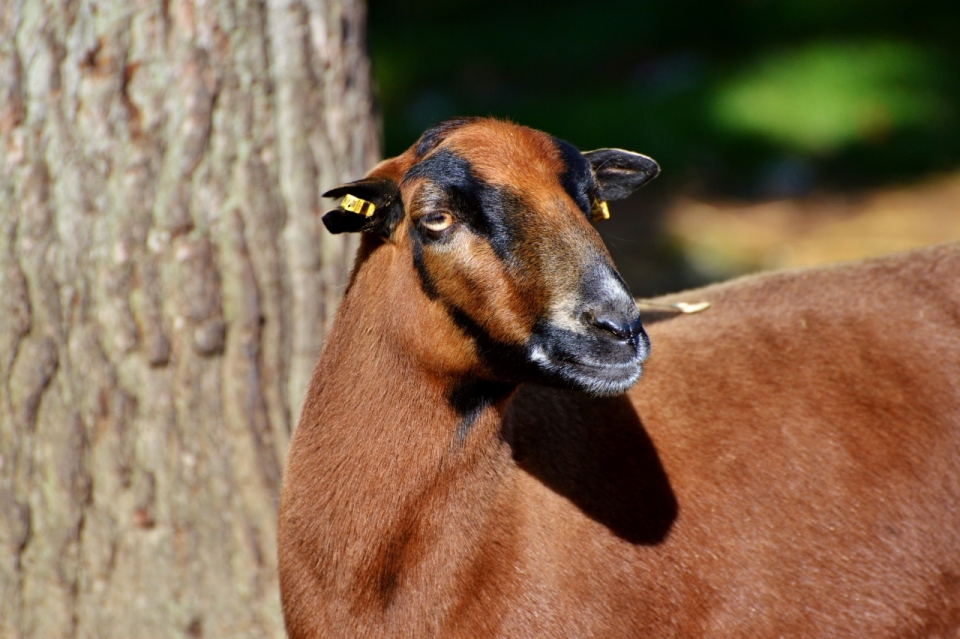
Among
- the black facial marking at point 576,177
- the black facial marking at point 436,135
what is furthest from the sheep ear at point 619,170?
the black facial marking at point 436,135

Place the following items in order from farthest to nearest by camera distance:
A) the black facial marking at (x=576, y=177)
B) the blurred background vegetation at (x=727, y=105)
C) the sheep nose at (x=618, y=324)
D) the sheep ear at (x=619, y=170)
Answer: the blurred background vegetation at (x=727, y=105) → the sheep ear at (x=619, y=170) → the black facial marking at (x=576, y=177) → the sheep nose at (x=618, y=324)

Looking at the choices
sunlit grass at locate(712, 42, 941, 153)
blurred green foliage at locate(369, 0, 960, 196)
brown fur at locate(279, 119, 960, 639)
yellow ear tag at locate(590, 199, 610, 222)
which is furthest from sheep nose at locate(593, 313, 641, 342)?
sunlit grass at locate(712, 42, 941, 153)

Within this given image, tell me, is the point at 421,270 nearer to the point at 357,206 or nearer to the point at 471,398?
the point at 357,206

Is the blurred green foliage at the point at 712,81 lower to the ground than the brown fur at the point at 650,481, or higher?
lower

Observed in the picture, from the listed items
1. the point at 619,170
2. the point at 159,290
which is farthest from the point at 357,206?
the point at 159,290

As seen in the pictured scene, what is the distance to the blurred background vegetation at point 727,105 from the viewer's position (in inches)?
348

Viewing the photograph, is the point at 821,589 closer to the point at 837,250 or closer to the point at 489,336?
the point at 489,336

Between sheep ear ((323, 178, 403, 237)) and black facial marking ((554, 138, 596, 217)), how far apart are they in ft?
1.70

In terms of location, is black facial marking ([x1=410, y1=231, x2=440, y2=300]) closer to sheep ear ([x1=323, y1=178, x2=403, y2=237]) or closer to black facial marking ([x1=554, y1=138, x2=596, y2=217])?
sheep ear ([x1=323, y1=178, x2=403, y2=237])

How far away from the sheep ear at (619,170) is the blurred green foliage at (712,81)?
6346 millimetres

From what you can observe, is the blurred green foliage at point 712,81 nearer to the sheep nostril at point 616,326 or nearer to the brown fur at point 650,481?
the brown fur at point 650,481

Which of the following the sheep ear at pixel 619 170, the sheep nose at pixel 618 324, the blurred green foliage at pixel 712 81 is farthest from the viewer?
the blurred green foliage at pixel 712 81

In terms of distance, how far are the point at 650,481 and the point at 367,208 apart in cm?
134

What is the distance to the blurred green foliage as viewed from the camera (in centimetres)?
1028
